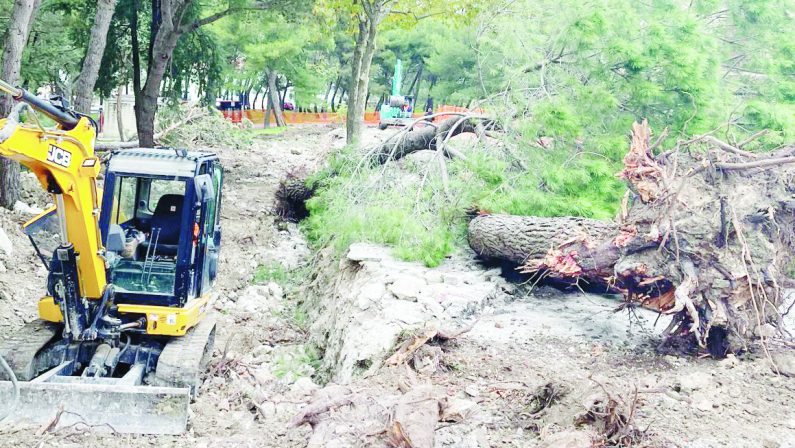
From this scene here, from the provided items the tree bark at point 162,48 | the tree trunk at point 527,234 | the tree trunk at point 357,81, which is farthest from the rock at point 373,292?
the tree bark at point 162,48

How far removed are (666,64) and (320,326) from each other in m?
5.55

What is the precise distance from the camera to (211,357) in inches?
302

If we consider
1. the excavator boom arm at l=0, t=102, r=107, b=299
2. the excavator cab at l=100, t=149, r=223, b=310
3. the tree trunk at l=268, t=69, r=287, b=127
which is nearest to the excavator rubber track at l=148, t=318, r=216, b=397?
the excavator cab at l=100, t=149, r=223, b=310

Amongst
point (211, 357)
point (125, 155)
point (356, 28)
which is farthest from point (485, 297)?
point (356, 28)

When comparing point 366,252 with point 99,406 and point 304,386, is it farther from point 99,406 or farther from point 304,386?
point 99,406

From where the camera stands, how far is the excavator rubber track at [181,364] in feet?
20.9

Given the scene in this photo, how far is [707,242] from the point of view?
666 cm

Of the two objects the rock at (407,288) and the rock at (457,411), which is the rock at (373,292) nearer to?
the rock at (407,288)

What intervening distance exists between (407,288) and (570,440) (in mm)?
3822

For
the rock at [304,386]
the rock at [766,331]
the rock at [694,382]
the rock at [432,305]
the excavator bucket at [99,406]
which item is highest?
the rock at [766,331]

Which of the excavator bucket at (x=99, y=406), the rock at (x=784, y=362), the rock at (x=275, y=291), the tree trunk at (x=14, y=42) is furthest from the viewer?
the rock at (x=275, y=291)

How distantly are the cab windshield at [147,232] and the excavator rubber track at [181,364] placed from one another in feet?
1.67

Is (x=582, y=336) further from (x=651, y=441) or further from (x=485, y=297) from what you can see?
(x=651, y=441)

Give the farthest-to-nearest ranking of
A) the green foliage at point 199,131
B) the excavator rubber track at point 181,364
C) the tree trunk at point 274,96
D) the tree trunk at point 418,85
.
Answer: the tree trunk at point 418,85 → the tree trunk at point 274,96 → the green foliage at point 199,131 → the excavator rubber track at point 181,364
